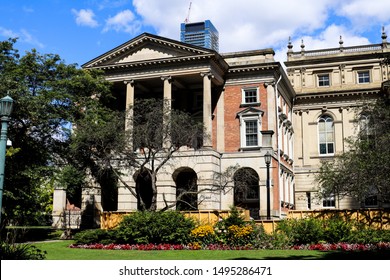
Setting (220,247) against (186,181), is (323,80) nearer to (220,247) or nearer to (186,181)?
(186,181)

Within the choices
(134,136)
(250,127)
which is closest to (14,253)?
(134,136)

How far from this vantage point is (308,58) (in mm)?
52656

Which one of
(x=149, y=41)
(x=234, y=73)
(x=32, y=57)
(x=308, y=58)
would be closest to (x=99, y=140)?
(x=32, y=57)

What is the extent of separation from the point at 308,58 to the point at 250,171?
19654 millimetres

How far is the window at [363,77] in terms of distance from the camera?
168 ft

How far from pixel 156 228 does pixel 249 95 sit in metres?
21.2

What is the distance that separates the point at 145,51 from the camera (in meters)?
40.6

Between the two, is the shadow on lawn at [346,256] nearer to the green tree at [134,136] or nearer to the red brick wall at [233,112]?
the green tree at [134,136]

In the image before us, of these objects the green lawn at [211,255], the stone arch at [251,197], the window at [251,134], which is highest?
the window at [251,134]

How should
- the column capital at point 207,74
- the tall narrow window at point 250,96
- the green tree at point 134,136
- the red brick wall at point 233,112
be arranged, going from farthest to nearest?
the tall narrow window at point 250,96 → the red brick wall at point 233,112 → the column capital at point 207,74 → the green tree at point 134,136

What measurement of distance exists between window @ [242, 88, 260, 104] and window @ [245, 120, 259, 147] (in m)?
1.97

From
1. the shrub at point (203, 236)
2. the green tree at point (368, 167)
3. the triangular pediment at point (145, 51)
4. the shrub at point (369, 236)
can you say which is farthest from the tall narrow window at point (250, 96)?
the shrub at point (369, 236)

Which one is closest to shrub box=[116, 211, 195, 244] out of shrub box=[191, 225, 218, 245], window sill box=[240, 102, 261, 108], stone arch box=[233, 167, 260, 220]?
shrub box=[191, 225, 218, 245]

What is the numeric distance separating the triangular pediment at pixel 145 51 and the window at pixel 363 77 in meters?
21.7
